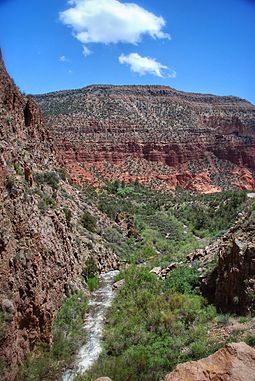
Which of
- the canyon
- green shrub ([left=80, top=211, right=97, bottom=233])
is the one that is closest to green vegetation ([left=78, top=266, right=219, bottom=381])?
the canyon

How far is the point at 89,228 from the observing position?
31.5 m

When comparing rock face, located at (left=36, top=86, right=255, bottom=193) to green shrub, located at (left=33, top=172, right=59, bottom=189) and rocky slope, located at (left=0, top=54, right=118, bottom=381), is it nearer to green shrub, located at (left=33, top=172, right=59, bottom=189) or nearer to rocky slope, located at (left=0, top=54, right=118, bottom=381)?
green shrub, located at (left=33, top=172, right=59, bottom=189)

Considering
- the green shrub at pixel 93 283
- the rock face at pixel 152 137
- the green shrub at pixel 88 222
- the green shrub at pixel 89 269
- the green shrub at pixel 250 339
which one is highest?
the rock face at pixel 152 137

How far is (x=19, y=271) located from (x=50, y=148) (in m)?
22.2

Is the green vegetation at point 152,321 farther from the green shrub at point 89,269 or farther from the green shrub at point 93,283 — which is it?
the green shrub at point 89,269

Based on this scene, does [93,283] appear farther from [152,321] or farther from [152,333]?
[152,333]

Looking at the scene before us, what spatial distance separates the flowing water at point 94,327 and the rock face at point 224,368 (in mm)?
6610

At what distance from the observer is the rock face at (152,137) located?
247 ft

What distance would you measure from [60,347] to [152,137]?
71011 mm

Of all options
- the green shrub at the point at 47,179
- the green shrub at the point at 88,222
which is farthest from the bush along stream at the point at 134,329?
the green shrub at the point at 47,179

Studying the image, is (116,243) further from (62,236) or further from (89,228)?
(62,236)

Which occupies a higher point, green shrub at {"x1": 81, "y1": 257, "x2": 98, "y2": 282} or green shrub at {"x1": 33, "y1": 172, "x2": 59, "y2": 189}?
green shrub at {"x1": 33, "y1": 172, "x2": 59, "y2": 189}

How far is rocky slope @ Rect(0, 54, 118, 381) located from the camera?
13.8 m

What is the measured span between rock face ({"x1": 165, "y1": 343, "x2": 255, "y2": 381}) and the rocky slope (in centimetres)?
640
